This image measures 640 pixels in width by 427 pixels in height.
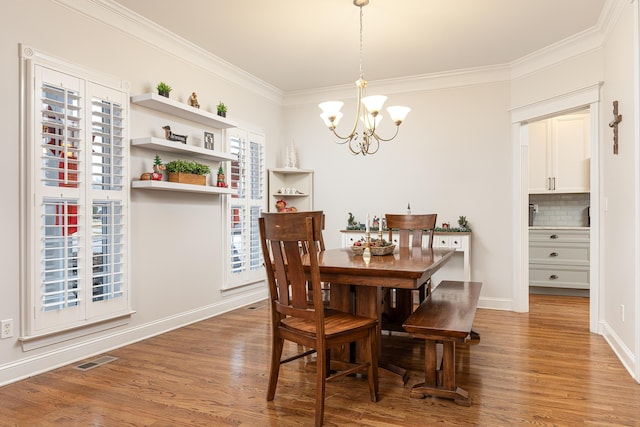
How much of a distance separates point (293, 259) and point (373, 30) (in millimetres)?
2609

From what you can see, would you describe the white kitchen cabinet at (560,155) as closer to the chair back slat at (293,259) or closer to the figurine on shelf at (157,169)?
the chair back slat at (293,259)

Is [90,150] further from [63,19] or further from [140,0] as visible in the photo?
[140,0]

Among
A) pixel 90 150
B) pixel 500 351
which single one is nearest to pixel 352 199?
pixel 500 351

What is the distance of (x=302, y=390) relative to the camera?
8.57ft

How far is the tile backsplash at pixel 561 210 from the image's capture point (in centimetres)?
610

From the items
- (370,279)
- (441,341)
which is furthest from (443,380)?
(370,279)

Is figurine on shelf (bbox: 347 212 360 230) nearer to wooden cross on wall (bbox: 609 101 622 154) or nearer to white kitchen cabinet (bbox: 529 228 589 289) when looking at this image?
white kitchen cabinet (bbox: 529 228 589 289)

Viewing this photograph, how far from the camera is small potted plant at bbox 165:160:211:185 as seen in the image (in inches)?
153

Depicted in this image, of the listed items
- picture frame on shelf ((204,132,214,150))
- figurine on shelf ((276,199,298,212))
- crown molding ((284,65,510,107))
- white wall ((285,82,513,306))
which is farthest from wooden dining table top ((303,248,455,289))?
crown molding ((284,65,510,107))

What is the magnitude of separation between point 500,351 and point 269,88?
4122mm

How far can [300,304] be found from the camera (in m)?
2.34

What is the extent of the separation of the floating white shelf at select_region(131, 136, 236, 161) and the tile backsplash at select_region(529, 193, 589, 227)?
454 centimetres

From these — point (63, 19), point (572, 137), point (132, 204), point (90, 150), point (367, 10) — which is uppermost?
point (367, 10)

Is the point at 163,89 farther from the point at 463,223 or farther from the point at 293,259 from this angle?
the point at 463,223
